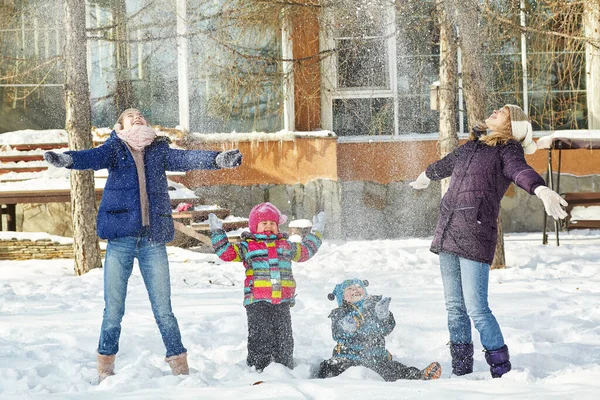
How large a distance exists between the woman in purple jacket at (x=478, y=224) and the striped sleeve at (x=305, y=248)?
2.73 feet

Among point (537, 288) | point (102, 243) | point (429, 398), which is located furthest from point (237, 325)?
point (102, 243)

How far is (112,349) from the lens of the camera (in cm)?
484

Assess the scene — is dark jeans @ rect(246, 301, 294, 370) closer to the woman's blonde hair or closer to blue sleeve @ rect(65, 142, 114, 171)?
blue sleeve @ rect(65, 142, 114, 171)

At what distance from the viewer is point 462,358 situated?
4.84 meters

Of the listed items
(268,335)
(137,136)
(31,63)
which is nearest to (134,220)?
(137,136)

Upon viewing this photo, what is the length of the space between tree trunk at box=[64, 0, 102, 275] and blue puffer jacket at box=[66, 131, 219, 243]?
16.8ft

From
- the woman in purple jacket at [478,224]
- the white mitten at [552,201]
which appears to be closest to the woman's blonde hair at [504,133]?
the woman in purple jacket at [478,224]

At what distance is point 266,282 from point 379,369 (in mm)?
867

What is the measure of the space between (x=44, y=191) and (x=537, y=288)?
7.02 metres

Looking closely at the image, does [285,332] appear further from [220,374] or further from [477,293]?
[477,293]

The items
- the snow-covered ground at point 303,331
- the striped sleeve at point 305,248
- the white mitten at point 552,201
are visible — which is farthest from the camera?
the striped sleeve at point 305,248

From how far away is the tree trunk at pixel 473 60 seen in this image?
898 centimetres

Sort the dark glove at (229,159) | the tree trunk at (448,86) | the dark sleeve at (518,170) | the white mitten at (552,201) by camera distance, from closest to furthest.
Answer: the white mitten at (552,201)
the dark sleeve at (518,170)
the dark glove at (229,159)
the tree trunk at (448,86)

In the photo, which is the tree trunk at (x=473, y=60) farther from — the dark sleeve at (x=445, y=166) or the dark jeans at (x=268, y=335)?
the dark jeans at (x=268, y=335)
